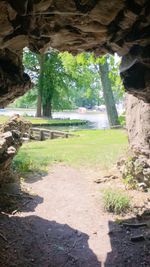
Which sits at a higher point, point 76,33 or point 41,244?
point 76,33

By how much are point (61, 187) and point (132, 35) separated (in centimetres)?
610

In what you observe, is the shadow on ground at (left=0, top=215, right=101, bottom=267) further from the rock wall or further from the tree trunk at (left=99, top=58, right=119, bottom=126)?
the tree trunk at (left=99, top=58, right=119, bottom=126)

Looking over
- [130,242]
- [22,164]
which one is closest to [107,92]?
[22,164]

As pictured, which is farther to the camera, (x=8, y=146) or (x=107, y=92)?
(x=107, y=92)

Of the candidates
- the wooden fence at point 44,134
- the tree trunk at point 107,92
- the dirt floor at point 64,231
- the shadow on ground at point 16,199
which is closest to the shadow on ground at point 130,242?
the dirt floor at point 64,231

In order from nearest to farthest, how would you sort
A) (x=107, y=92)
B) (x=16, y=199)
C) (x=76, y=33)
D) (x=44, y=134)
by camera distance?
(x=76, y=33) < (x=16, y=199) < (x=107, y=92) < (x=44, y=134)

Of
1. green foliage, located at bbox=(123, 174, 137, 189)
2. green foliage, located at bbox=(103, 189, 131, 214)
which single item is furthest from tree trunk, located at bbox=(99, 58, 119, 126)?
green foliage, located at bbox=(103, 189, 131, 214)

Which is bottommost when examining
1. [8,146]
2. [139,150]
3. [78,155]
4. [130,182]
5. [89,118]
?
[130,182]

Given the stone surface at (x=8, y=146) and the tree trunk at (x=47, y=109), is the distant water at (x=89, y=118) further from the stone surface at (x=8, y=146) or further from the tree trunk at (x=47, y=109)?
the stone surface at (x=8, y=146)

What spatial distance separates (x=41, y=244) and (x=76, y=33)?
379cm

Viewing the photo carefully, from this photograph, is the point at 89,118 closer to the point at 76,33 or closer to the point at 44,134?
the point at 44,134

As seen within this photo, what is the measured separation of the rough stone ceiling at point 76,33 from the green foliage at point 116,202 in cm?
311

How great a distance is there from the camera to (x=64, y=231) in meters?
7.04

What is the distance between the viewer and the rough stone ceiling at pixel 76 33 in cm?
373
